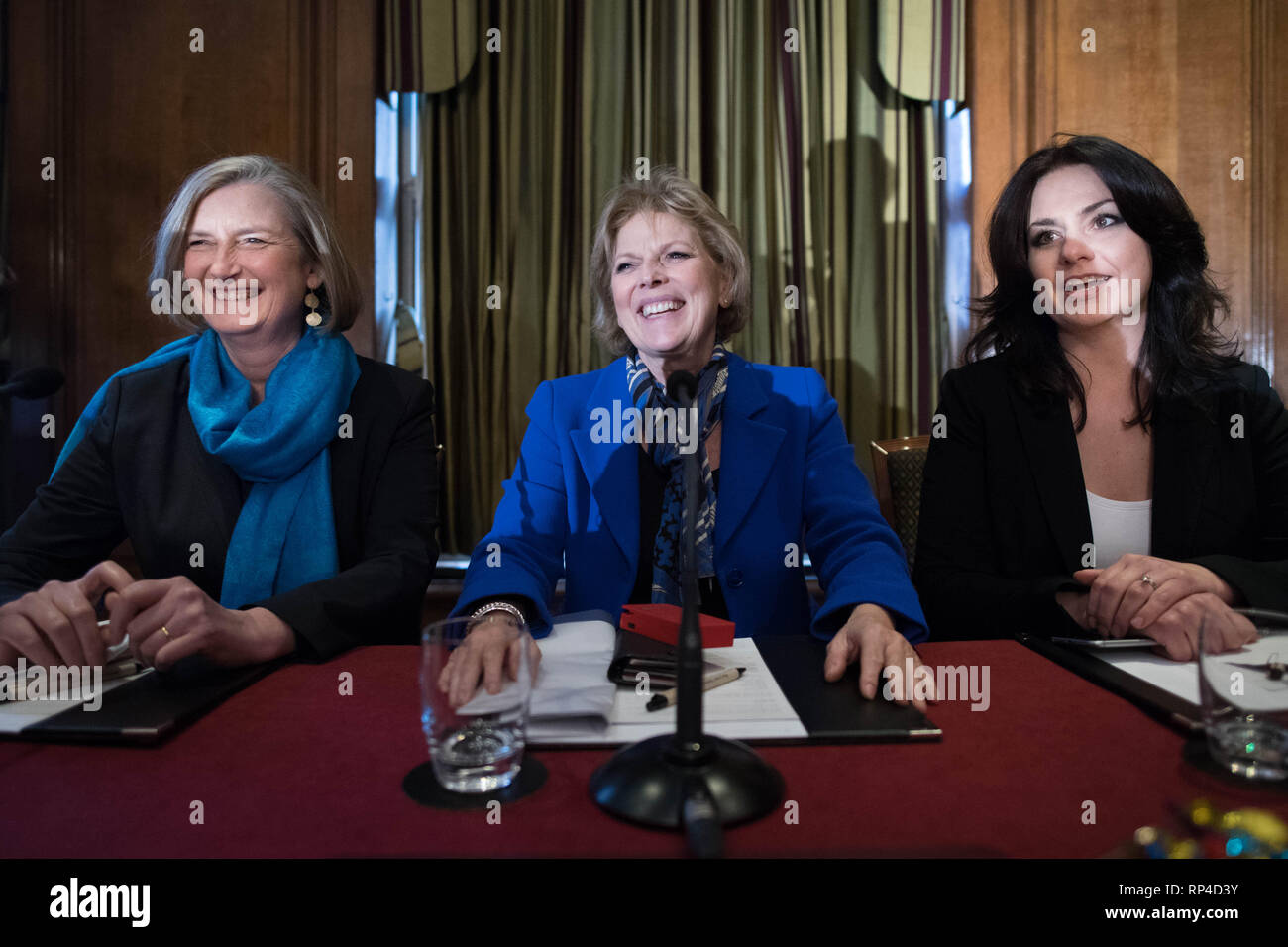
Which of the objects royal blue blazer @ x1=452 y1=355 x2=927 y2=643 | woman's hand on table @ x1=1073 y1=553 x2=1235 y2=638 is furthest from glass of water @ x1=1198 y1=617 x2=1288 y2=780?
royal blue blazer @ x1=452 y1=355 x2=927 y2=643

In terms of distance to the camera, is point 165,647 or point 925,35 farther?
point 925,35

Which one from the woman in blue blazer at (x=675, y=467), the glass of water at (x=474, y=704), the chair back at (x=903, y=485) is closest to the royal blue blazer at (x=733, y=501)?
the woman in blue blazer at (x=675, y=467)

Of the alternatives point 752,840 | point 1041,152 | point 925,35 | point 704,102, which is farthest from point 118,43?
point 752,840

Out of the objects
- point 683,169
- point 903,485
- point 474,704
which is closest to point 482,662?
point 474,704

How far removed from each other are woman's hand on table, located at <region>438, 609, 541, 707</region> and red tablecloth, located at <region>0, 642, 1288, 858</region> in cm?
10

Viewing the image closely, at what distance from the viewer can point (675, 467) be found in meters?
1.77

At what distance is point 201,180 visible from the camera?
1.67 m

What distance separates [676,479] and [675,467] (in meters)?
0.03

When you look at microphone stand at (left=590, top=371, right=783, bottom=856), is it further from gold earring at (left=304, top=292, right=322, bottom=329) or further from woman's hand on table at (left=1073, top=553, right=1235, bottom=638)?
gold earring at (left=304, top=292, right=322, bottom=329)

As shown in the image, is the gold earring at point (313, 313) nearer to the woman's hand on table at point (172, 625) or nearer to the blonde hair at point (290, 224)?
the blonde hair at point (290, 224)
